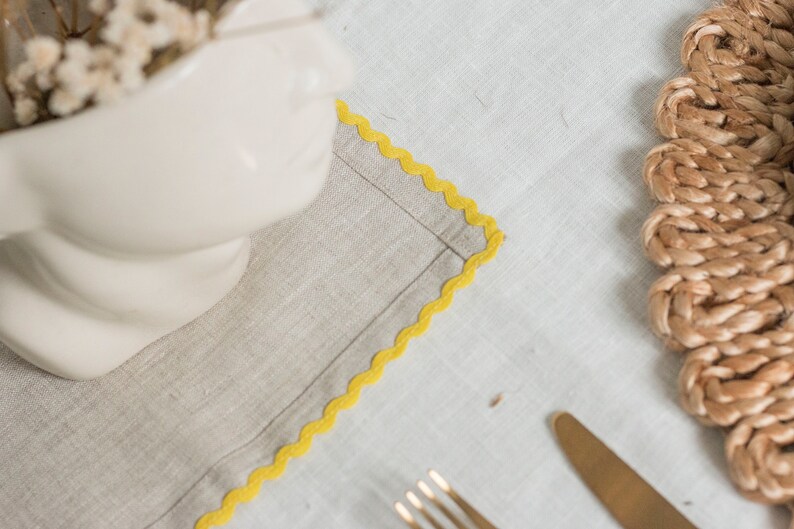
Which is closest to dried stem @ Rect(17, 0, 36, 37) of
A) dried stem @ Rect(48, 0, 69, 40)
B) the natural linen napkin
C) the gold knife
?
dried stem @ Rect(48, 0, 69, 40)

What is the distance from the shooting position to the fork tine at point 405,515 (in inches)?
16.2

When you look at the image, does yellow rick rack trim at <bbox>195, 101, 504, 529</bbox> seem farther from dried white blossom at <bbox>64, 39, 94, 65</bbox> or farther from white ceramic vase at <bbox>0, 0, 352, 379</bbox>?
dried white blossom at <bbox>64, 39, 94, 65</bbox>

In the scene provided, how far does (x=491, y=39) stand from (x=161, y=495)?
0.35 meters

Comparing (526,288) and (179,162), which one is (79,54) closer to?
(179,162)

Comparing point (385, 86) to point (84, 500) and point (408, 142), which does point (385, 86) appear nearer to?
point (408, 142)

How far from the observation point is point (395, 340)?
1.52ft

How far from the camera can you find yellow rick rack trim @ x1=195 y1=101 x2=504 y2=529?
0.43 meters

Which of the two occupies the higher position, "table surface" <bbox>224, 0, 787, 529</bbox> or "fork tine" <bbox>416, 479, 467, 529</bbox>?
"table surface" <bbox>224, 0, 787, 529</bbox>

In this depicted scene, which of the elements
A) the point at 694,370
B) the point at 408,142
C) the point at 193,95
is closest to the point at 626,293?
the point at 694,370

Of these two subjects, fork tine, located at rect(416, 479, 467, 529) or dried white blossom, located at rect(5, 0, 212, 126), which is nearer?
dried white blossom, located at rect(5, 0, 212, 126)

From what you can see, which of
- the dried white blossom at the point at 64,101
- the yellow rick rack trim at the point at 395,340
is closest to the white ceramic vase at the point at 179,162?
the dried white blossom at the point at 64,101

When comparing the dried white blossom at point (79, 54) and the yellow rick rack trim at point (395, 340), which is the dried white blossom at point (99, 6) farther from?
the yellow rick rack trim at point (395, 340)

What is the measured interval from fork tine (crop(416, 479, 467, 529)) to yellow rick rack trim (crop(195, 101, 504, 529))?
0.19 ft

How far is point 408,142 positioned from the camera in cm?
52
